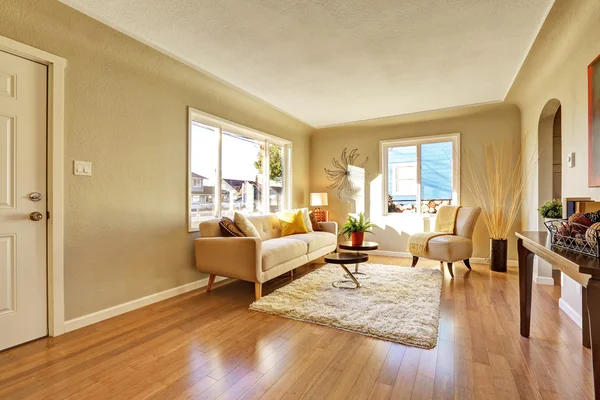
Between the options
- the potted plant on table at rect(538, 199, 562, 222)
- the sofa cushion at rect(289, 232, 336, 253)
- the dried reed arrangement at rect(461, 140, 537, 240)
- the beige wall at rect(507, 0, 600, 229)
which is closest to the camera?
the beige wall at rect(507, 0, 600, 229)

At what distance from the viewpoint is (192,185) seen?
11.9 ft

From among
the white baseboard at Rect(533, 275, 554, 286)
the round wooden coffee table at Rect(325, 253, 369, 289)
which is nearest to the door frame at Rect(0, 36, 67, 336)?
the round wooden coffee table at Rect(325, 253, 369, 289)

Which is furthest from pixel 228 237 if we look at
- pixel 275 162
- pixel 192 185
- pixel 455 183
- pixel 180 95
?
pixel 455 183

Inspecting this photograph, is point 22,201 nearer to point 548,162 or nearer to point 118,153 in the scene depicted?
point 118,153

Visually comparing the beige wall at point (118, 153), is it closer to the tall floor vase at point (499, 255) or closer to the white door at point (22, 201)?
the white door at point (22, 201)

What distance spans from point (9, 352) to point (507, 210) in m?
5.84

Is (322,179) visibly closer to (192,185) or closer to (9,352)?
(192,185)

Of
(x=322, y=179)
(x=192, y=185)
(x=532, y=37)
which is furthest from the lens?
(x=322, y=179)

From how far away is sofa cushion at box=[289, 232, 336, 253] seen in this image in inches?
160

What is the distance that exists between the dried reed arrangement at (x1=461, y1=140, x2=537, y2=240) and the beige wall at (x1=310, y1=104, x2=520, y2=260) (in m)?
0.13

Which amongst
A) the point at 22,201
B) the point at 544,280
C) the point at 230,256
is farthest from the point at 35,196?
the point at 544,280

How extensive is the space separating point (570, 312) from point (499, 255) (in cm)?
172

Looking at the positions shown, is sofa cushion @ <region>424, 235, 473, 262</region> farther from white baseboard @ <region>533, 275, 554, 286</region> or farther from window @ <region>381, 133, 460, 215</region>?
window @ <region>381, 133, 460, 215</region>

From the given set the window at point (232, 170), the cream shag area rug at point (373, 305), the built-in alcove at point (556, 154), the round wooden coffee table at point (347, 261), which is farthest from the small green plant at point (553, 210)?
the window at point (232, 170)
